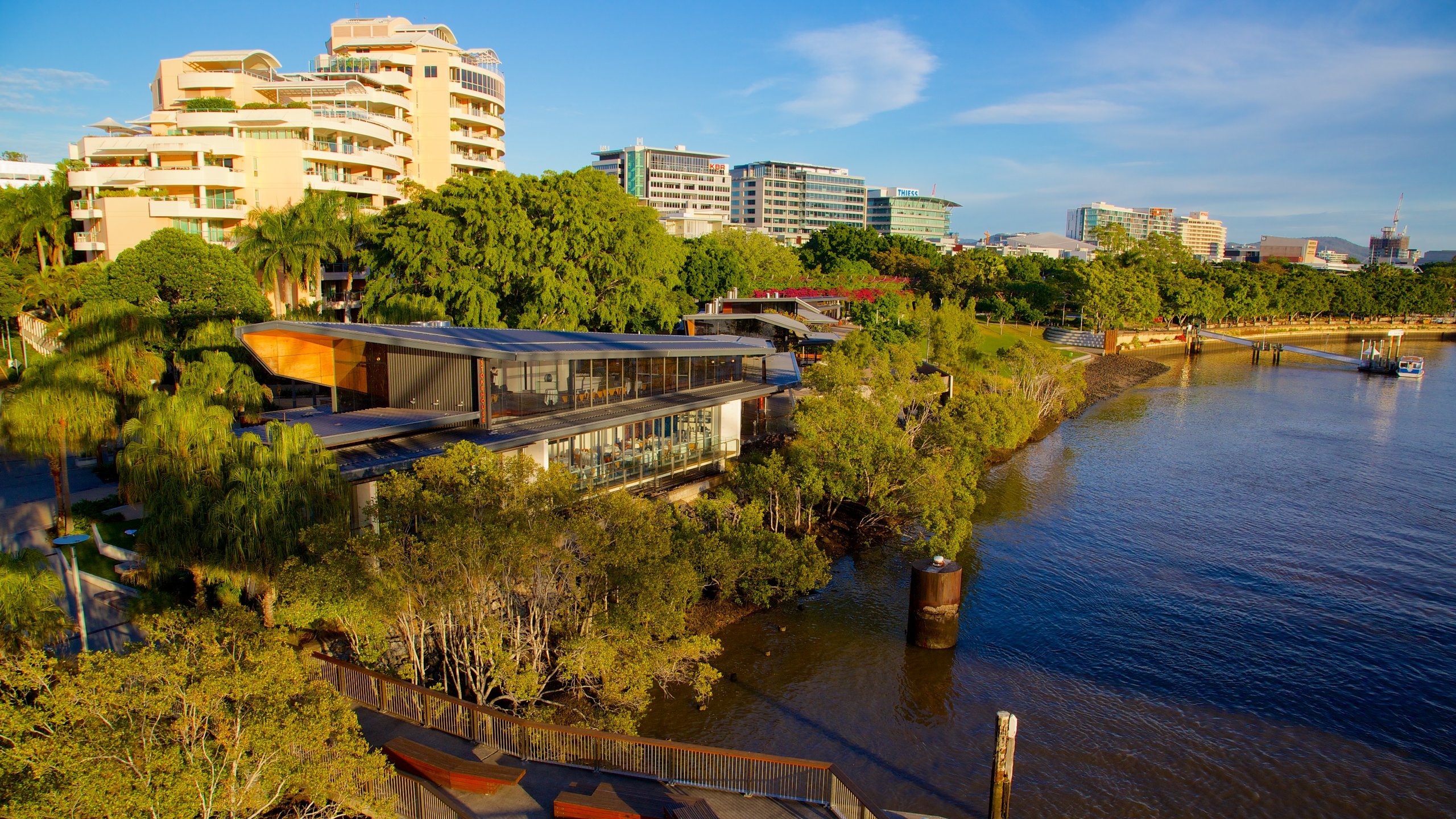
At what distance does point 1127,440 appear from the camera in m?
51.3

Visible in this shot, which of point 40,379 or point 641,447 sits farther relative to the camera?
point 641,447

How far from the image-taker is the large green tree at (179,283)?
1470 inches

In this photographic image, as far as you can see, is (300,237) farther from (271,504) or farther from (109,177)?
(271,504)

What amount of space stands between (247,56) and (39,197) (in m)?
19.7

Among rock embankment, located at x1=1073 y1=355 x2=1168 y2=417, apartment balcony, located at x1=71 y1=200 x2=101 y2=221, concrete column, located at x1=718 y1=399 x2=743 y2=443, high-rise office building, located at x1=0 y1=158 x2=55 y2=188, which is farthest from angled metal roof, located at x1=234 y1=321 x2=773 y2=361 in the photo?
high-rise office building, located at x1=0 y1=158 x2=55 y2=188

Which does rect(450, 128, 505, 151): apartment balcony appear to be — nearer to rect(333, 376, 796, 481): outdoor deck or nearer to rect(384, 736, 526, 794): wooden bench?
rect(333, 376, 796, 481): outdoor deck

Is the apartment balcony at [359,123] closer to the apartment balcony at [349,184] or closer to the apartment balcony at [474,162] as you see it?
the apartment balcony at [349,184]

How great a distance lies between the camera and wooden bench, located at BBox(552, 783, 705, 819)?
40.8 ft

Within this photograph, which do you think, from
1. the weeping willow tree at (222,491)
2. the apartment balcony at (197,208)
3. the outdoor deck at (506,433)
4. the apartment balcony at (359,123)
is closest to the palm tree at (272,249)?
the apartment balcony at (197,208)

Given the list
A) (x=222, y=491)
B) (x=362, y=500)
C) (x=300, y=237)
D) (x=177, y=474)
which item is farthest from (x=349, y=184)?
(x=222, y=491)

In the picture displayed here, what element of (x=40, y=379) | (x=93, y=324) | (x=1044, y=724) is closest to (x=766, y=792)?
(x=1044, y=724)

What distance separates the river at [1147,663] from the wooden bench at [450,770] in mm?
5879

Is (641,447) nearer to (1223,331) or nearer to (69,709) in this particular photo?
(69,709)

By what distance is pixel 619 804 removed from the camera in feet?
41.6
